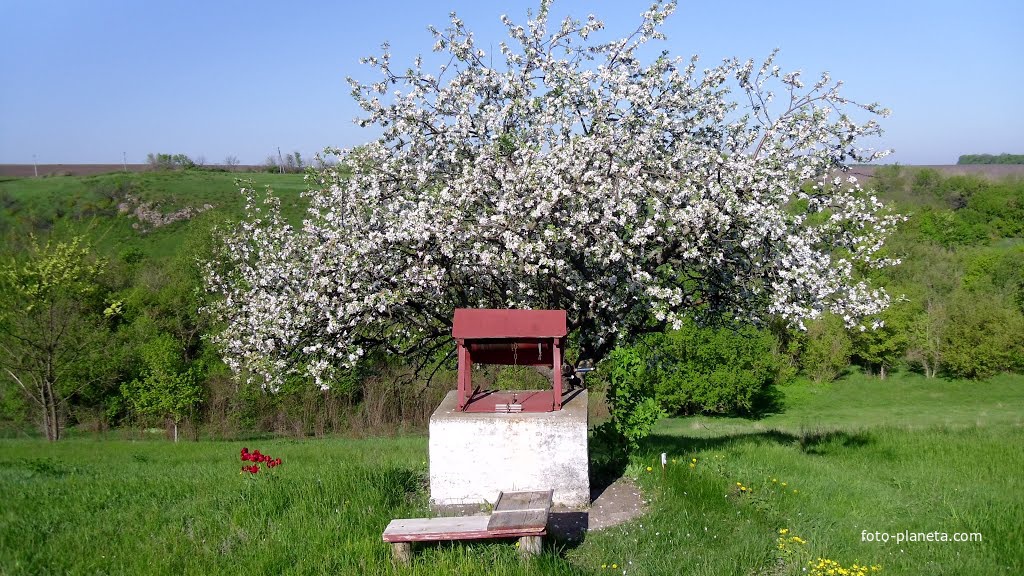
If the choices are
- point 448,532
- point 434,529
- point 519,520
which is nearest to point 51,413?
point 434,529

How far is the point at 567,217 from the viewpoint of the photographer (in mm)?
10633

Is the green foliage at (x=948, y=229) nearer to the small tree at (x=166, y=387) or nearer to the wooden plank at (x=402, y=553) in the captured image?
the small tree at (x=166, y=387)

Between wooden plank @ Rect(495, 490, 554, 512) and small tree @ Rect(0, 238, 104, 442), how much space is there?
68.1 feet

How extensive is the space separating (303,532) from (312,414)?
23212mm

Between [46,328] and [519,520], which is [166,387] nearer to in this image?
[46,328]

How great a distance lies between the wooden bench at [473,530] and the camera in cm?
710

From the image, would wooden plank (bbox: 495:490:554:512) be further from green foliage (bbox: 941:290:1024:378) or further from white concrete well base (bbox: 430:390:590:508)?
green foliage (bbox: 941:290:1024:378)

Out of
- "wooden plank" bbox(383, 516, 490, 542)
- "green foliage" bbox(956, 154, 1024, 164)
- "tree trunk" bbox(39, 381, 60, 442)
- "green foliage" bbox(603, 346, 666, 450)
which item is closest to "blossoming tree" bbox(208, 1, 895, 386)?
"green foliage" bbox(603, 346, 666, 450)

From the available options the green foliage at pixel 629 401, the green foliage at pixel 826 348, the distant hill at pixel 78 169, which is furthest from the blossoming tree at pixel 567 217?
the distant hill at pixel 78 169

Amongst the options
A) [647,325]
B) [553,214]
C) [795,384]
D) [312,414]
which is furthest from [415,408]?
[795,384]

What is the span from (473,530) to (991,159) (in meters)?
149

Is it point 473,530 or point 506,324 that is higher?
point 506,324

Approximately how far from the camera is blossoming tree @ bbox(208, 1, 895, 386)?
10586 millimetres

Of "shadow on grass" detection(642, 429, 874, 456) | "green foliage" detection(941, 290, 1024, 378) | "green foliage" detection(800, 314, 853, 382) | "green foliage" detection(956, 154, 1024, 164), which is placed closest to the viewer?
"shadow on grass" detection(642, 429, 874, 456)
